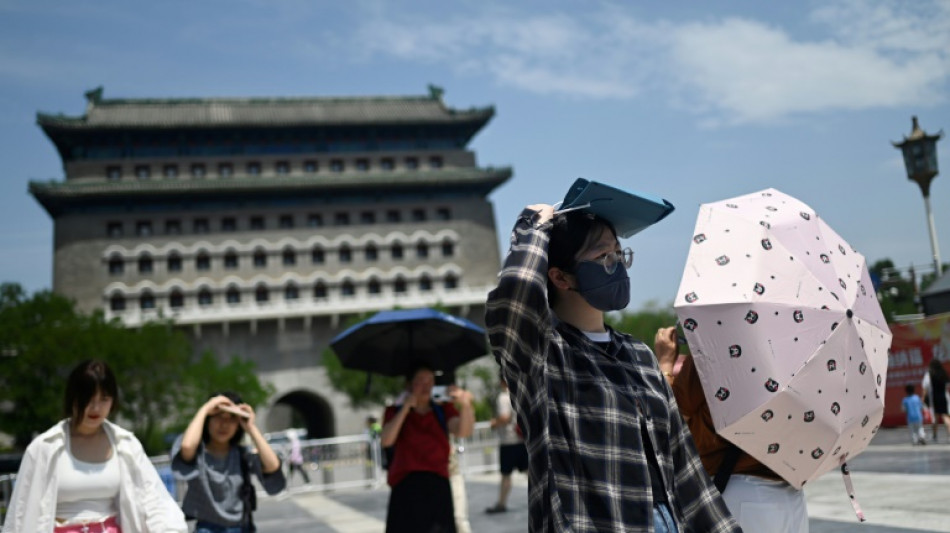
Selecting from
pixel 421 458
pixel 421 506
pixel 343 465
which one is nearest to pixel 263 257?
pixel 343 465

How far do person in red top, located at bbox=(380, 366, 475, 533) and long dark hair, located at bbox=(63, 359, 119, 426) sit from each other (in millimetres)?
2123

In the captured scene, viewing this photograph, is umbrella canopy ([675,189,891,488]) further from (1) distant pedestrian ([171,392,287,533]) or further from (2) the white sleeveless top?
(1) distant pedestrian ([171,392,287,533])

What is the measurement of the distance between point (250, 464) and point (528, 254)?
3499 mm

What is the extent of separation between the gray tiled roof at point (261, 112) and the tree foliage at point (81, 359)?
1507 centimetres

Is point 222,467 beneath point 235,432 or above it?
beneath

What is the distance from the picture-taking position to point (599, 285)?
2820 mm

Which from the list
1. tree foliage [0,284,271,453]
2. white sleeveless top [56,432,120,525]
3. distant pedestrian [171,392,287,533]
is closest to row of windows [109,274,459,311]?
tree foliage [0,284,271,453]

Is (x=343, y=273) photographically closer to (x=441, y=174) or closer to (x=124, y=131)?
(x=441, y=174)

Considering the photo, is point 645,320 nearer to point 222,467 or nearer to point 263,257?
point 263,257

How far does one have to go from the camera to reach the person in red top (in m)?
6.02

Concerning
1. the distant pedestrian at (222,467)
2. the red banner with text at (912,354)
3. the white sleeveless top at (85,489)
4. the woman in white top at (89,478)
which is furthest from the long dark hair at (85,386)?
the red banner with text at (912,354)

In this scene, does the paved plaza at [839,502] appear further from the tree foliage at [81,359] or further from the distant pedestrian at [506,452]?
the tree foliage at [81,359]

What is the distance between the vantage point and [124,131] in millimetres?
56969

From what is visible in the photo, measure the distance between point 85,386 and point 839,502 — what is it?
303 inches
